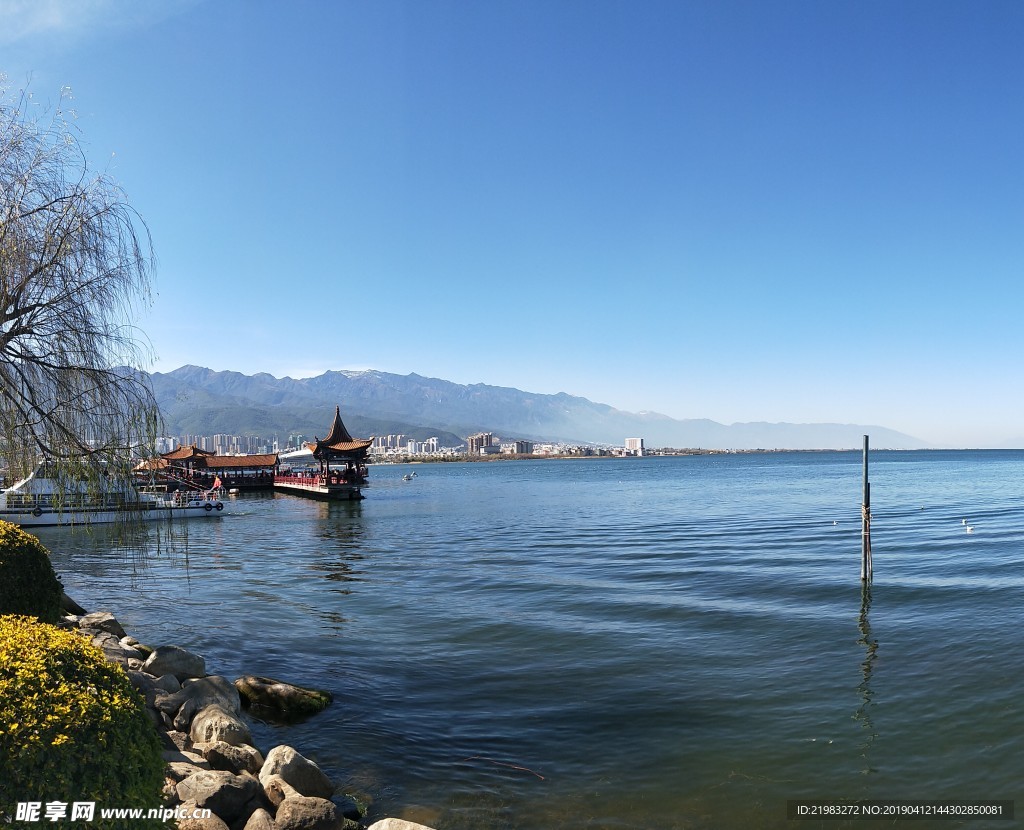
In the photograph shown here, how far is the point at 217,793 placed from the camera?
631 cm

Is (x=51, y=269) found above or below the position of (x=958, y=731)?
above

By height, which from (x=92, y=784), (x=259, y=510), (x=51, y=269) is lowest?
(x=259, y=510)

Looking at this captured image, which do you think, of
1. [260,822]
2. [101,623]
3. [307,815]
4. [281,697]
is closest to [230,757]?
[307,815]

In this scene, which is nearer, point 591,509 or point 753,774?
point 753,774

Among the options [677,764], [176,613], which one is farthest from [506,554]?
[677,764]

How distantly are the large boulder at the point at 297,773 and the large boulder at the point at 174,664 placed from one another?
3.94 metres

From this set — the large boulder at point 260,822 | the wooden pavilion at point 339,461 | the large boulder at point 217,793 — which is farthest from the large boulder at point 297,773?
the wooden pavilion at point 339,461

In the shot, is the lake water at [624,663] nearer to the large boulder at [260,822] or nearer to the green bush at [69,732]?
the large boulder at [260,822]

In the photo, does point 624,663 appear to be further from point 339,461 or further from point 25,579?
point 339,461

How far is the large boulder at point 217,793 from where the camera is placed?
623 centimetres

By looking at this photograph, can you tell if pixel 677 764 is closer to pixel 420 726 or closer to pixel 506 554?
pixel 420 726

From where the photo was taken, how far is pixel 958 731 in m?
9.62

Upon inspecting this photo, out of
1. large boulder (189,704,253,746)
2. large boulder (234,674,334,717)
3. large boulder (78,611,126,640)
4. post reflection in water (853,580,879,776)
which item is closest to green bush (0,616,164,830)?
large boulder (189,704,253,746)

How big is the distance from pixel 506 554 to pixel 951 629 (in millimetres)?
16467
